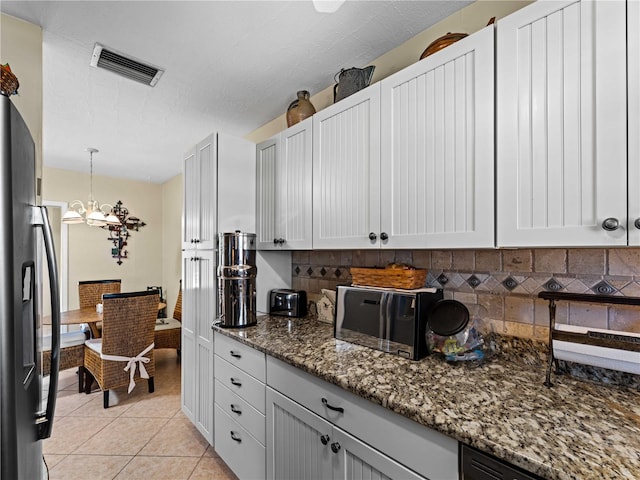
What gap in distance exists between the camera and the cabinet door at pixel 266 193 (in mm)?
2271

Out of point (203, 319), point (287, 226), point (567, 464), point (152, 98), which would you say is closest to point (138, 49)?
point (152, 98)

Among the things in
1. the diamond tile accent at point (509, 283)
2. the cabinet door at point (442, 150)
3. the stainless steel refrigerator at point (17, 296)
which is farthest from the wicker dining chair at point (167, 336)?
the diamond tile accent at point (509, 283)

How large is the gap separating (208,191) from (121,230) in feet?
13.1

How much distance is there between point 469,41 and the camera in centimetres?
123

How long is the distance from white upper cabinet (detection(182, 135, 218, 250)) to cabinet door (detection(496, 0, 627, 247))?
176 cm

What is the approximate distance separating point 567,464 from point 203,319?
83.1 inches

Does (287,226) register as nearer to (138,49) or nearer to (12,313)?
(138,49)

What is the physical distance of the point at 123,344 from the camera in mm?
2945

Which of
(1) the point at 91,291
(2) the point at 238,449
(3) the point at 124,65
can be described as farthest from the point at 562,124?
(1) the point at 91,291

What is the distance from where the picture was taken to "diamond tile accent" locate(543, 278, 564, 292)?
1255 mm

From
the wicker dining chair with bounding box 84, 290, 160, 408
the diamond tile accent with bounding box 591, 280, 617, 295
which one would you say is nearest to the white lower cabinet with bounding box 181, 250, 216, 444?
the wicker dining chair with bounding box 84, 290, 160, 408

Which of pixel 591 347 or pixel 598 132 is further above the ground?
pixel 598 132

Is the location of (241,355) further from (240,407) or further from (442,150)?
(442,150)

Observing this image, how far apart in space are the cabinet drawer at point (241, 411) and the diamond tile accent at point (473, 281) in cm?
121
